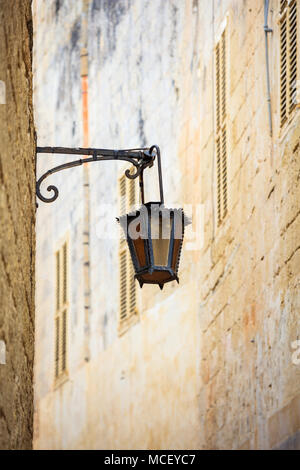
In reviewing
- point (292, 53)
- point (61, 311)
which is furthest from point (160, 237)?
point (61, 311)

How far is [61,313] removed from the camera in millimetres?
17234

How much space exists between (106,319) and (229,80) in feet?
16.6

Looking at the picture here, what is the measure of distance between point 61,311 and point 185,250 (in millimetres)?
5577

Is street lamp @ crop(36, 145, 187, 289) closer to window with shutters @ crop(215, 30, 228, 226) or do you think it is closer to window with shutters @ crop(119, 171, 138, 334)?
window with shutters @ crop(215, 30, 228, 226)

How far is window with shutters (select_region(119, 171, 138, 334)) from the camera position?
1371 cm

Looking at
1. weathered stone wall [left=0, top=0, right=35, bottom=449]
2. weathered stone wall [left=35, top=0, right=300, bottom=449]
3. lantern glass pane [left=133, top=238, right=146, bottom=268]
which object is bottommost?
weathered stone wall [left=0, top=0, right=35, bottom=449]

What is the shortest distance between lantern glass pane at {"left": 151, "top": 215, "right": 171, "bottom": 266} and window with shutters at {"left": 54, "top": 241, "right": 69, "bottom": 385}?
1059 centimetres

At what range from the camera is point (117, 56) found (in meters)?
15.1

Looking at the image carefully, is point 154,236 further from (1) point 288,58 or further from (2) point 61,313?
(2) point 61,313

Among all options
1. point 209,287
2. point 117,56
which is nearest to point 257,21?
point 209,287

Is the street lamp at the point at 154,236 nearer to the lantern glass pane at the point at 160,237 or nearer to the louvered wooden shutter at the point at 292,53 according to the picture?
the lantern glass pane at the point at 160,237

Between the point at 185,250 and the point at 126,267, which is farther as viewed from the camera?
the point at 126,267

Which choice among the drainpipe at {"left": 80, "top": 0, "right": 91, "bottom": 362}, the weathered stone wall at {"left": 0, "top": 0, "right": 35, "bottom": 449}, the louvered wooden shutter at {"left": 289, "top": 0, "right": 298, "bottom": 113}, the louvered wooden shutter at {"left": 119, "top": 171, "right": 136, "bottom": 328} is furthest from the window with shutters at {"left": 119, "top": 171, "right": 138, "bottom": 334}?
the weathered stone wall at {"left": 0, "top": 0, "right": 35, "bottom": 449}

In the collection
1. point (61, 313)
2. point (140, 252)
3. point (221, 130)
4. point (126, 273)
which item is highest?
point (61, 313)
